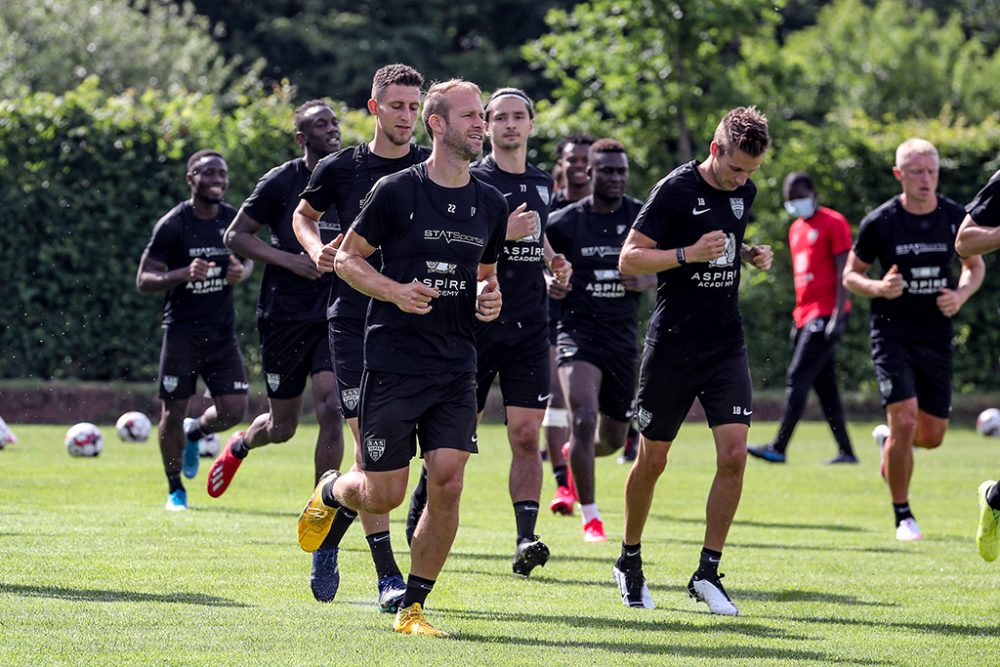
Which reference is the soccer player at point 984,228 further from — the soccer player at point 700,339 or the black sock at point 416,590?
the black sock at point 416,590

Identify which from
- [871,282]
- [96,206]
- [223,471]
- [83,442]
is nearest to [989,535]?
[871,282]

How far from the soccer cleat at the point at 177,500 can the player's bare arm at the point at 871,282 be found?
4.84 meters

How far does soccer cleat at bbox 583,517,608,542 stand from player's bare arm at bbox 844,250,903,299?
7.67 feet

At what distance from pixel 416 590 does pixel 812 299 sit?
996 cm

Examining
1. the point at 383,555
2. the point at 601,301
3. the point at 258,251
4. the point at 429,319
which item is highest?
the point at 429,319

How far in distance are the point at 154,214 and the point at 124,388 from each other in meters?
2.14

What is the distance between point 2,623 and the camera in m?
7.20

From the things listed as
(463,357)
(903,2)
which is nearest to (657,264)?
(463,357)

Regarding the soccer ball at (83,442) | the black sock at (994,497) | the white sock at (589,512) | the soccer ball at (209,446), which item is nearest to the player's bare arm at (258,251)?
the white sock at (589,512)

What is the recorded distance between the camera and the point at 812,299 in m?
16.7

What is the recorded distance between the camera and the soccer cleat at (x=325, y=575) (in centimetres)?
830

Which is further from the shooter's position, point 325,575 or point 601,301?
point 601,301

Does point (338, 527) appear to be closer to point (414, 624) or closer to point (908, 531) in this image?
point (414, 624)

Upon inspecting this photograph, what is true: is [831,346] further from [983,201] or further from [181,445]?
[983,201]
